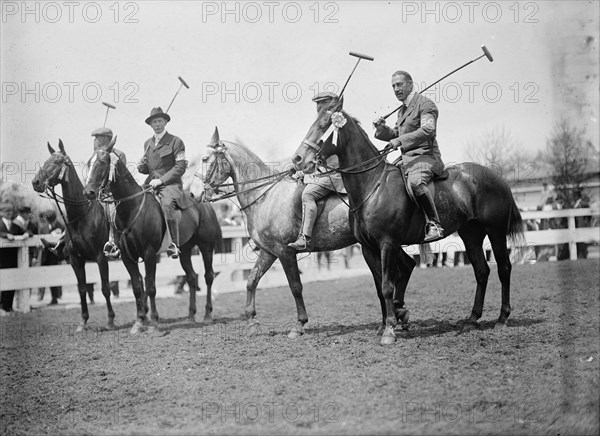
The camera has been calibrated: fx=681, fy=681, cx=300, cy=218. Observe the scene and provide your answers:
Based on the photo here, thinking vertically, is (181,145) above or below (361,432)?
above

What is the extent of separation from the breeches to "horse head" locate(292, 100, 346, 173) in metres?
1.11

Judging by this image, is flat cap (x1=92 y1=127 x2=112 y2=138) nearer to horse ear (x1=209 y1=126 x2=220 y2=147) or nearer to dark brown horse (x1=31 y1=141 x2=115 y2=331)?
dark brown horse (x1=31 y1=141 x2=115 y2=331)

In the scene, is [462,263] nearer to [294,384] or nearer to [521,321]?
[521,321]

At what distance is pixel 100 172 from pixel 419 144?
15.6 feet

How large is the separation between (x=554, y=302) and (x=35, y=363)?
752cm

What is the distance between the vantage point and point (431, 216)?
8.21 meters

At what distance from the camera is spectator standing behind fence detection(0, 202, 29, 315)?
14242 mm

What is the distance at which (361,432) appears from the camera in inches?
196

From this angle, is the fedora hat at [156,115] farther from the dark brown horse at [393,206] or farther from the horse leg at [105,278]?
the dark brown horse at [393,206]

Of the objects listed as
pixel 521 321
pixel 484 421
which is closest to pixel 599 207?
pixel 521 321

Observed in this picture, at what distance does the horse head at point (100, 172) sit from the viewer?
9.97m

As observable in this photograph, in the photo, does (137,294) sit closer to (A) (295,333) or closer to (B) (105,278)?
(B) (105,278)

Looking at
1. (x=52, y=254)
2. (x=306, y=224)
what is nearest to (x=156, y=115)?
(x=306, y=224)

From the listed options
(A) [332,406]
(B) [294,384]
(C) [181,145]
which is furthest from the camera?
(C) [181,145]
